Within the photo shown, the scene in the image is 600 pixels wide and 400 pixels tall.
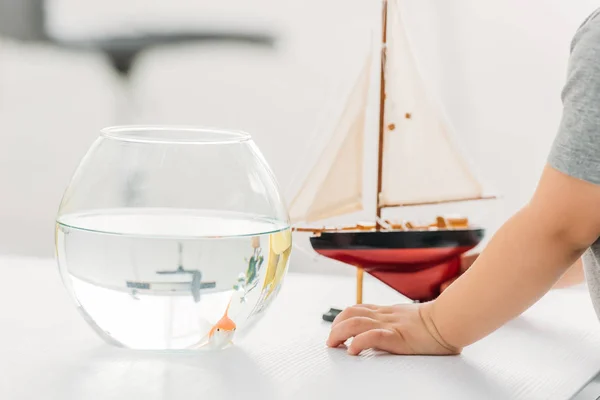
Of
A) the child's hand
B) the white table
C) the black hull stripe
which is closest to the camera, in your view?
the white table

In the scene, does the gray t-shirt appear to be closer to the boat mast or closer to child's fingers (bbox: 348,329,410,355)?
child's fingers (bbox: 348,329,410,355)

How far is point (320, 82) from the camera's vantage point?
1135 millimetres

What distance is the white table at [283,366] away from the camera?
20.3 inches

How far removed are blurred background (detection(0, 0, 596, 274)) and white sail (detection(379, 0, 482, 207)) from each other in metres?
0.21

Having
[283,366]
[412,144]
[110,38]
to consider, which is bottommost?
[283,366]

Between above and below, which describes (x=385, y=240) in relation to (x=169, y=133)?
below

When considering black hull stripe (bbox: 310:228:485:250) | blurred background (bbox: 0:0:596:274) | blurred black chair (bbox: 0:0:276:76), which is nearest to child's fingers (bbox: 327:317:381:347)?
black hull stripe (bbox: 310:228:485:250)

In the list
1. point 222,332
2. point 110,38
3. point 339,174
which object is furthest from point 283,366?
point 110,38

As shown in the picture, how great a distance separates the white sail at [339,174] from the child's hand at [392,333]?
182mm

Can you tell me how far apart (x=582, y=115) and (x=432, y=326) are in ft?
0.61

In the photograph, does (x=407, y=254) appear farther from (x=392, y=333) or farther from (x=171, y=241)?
(x=171, y=241)

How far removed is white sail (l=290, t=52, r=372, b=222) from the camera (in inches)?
32.4

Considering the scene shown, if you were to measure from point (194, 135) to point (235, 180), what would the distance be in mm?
124

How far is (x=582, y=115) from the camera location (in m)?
0.56
